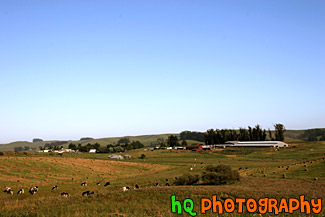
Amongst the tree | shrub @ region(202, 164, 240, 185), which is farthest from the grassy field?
the tree

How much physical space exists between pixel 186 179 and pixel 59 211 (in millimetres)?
33308

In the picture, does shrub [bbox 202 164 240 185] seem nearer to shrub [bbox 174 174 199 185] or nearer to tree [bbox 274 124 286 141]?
shrub [bbox 174 174 199 185]

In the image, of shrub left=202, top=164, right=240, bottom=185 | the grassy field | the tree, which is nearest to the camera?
the grassy field

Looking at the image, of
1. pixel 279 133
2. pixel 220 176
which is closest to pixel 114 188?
pixel 220 176

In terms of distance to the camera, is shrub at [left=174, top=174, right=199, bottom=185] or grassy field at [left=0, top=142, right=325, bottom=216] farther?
shrub at [left=174, top=174, right=199, bottom=185]

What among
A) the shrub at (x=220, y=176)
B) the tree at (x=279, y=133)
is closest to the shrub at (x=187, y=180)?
the shrub at (x=220, y=176)

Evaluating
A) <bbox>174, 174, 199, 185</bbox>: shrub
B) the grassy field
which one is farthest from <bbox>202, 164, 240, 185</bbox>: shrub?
the grassy field

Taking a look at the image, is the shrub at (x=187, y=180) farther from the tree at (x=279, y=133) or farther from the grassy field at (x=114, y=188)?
the tree at (x=279, y=133)

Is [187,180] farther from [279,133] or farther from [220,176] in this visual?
[279,133]

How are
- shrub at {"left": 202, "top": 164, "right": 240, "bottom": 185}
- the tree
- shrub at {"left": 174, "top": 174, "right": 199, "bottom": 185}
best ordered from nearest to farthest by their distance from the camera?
shrub at {"left": 202, "top": 164, "right": 240, "bottom": 185} < shrub at {"left": 174, "top": 174, "right": 199, "bottom": 185} < the tree

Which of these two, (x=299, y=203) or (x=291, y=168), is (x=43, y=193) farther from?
(x=291, y=168)

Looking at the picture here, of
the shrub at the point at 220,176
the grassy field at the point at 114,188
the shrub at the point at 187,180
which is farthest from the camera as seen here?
the shrub at the point at 187,180

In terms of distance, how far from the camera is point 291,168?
6988cm

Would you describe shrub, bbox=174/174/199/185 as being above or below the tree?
below
